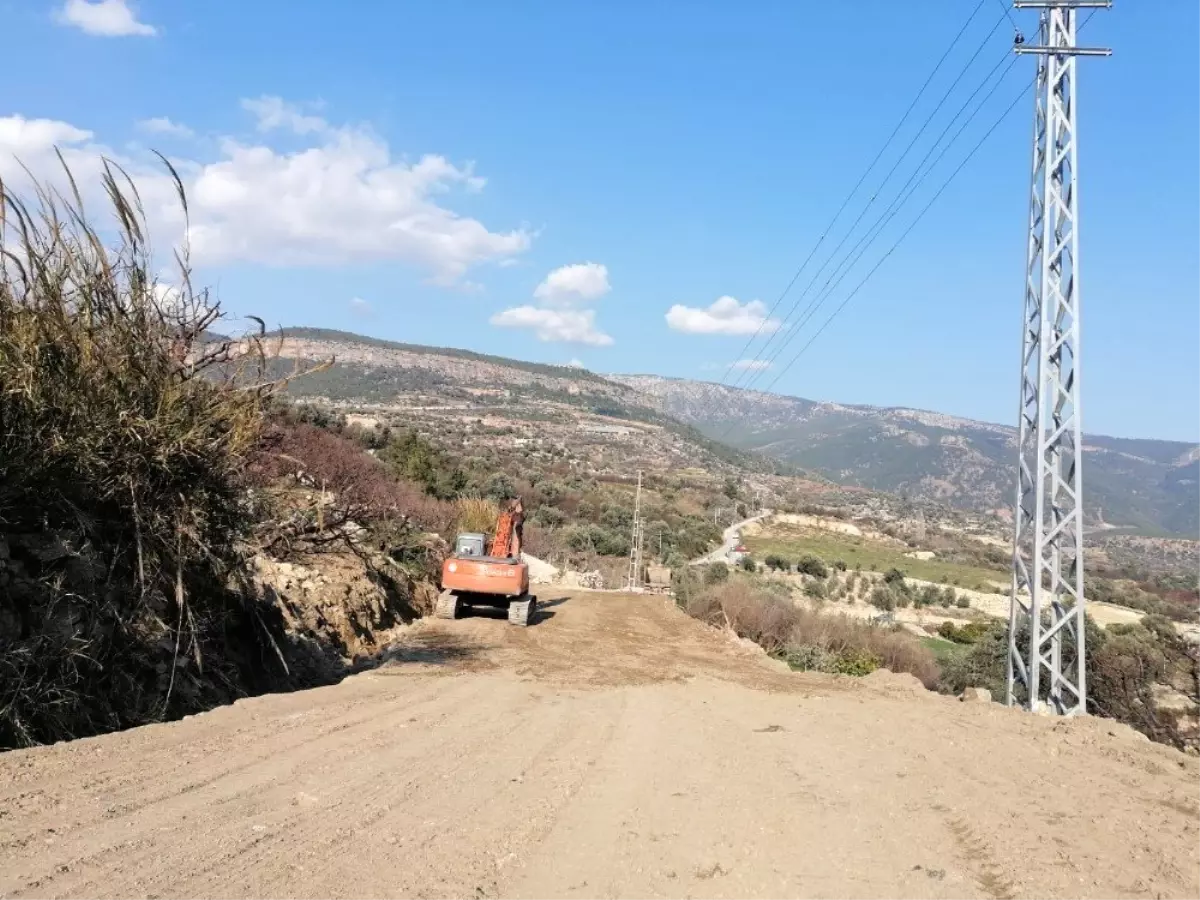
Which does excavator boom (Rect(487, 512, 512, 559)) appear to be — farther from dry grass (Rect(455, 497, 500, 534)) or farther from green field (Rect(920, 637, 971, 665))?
green field (Rect(920, 637, 971, 665))

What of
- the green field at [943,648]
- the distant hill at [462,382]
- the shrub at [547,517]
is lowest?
the green field at [943,648]

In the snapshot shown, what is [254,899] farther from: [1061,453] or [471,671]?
[1061,453]

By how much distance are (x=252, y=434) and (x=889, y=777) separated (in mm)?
7249

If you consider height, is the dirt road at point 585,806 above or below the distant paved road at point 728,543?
above

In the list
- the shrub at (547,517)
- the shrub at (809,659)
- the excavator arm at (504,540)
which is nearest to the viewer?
the shrub at (809,659)

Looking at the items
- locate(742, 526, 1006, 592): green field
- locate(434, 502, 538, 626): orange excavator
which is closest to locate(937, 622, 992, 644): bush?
locate(742, 526, 1006, 592): green field

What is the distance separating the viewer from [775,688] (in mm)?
14586

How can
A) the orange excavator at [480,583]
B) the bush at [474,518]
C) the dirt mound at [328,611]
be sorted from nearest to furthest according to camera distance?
the dirt mound at [328,611] < the orange excavator at [480,583] < the bush at [474,518]

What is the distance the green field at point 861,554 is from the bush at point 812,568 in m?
2.57

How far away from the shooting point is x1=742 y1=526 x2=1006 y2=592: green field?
7106 centimetres

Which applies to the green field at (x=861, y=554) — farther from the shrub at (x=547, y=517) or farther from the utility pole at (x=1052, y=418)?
the utility pole at (x=1052, y=418)

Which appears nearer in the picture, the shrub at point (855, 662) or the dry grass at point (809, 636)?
the shrub at point (855, 662)

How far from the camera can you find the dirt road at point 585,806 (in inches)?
195

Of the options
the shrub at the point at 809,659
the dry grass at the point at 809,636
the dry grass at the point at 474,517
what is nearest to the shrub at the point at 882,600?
the dry grass at the point at 809,636
